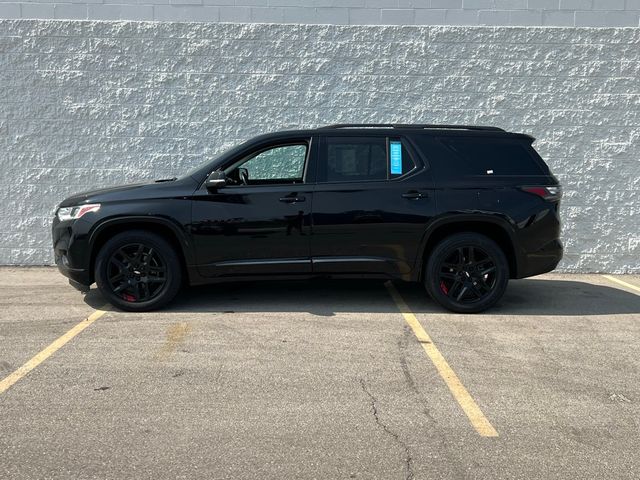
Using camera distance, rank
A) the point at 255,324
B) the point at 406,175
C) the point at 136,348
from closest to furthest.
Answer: the point at 136,348
the point at 255,324
the point at 406,175

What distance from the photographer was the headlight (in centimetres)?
611

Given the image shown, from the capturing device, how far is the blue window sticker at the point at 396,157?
6.31 metres

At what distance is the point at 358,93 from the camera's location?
8.74m

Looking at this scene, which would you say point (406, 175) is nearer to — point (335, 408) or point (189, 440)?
point (335, 408)

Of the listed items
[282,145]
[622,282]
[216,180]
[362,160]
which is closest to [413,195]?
[362,160]

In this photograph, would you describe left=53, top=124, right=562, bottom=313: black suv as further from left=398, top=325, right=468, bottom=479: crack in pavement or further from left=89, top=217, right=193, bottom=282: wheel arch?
left=398, top=325, right=468, bottom=479: crack in pavement

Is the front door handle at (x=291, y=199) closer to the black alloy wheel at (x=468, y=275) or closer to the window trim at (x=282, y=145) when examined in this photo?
the window trim at (x=282, y=145)

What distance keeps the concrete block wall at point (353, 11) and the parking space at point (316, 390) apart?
4359 millimetres

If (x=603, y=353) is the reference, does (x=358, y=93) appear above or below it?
above

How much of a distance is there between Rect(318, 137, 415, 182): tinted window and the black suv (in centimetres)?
1

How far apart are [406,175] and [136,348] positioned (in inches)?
127

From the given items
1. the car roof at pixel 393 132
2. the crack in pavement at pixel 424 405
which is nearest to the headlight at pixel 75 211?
the car roof at pixel 393 132

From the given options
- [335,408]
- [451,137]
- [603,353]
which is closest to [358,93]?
[451,137]

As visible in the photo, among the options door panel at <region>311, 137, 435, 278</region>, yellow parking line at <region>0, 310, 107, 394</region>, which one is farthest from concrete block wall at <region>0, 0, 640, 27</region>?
yellow parking line at <region>0, 310, 107, 394</region>
